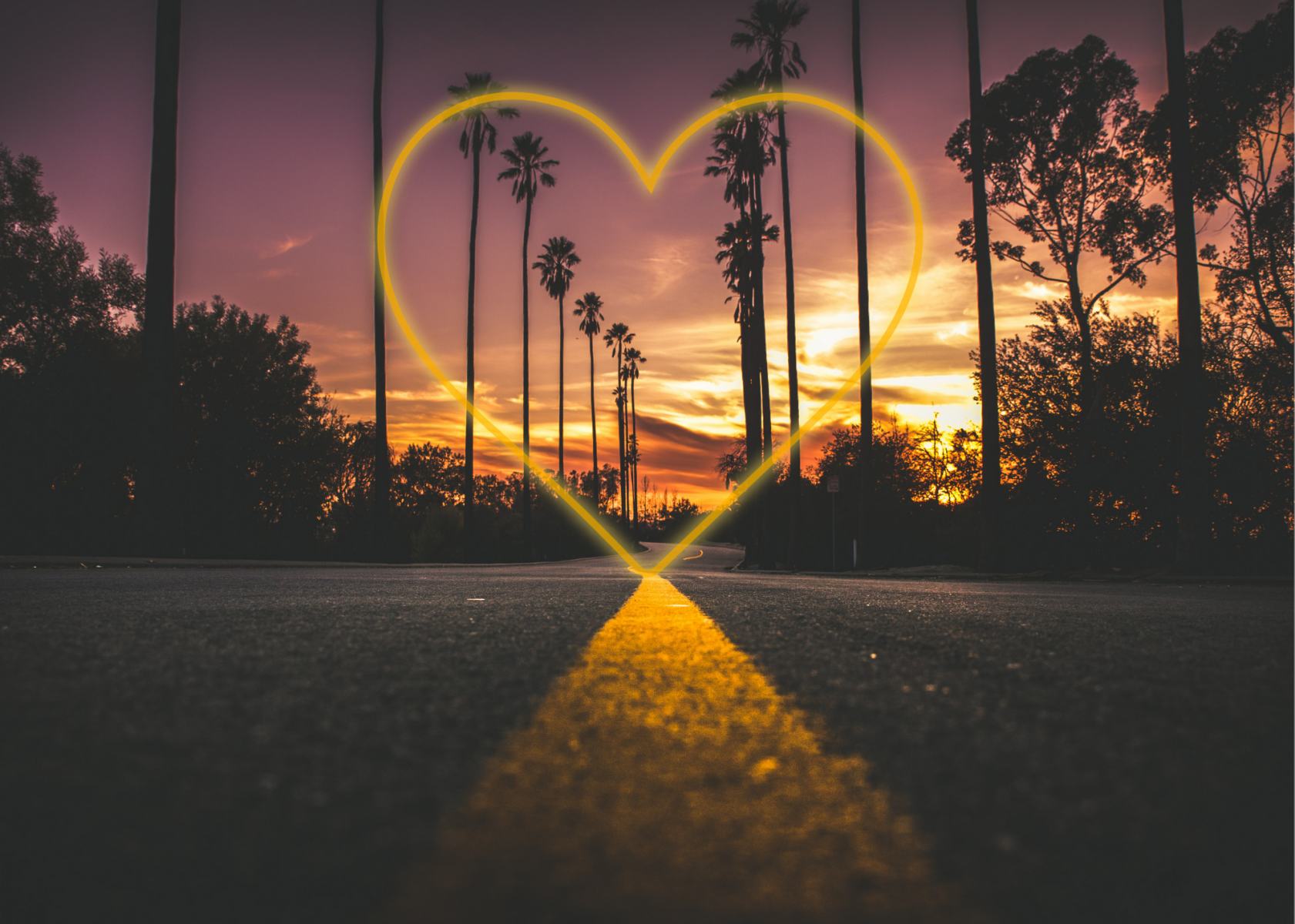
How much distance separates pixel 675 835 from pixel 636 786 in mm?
179

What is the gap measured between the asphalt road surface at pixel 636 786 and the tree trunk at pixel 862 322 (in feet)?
77.6

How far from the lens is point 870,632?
285 cm

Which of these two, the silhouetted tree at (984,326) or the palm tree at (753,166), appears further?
the palm tree at (753,166)

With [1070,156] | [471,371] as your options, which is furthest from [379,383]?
[1070,156]

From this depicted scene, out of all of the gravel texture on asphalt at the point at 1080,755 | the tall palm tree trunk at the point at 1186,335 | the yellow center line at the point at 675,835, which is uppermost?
the tall palm tree trunk at the point at 1186,335

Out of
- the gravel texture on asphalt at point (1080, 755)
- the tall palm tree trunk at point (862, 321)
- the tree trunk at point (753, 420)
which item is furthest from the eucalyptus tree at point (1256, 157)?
the gravel texture on asphalt at point (1080, 755)

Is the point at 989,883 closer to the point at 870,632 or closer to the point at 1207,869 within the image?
the point at 1207,869

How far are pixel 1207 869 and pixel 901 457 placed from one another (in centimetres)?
5611

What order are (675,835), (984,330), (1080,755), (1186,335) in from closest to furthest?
(675,835), (1080,755), (1186,335), (984,330)

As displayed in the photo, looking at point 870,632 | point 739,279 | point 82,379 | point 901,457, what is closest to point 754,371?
point 739,279

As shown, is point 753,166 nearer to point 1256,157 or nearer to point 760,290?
point 760,290

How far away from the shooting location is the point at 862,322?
25297 mm

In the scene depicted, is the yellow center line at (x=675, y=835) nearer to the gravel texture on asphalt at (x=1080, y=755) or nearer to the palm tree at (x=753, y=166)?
the gravel texture on asphalt at (x=1080, y=755)

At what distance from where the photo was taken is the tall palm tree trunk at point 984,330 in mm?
18547
